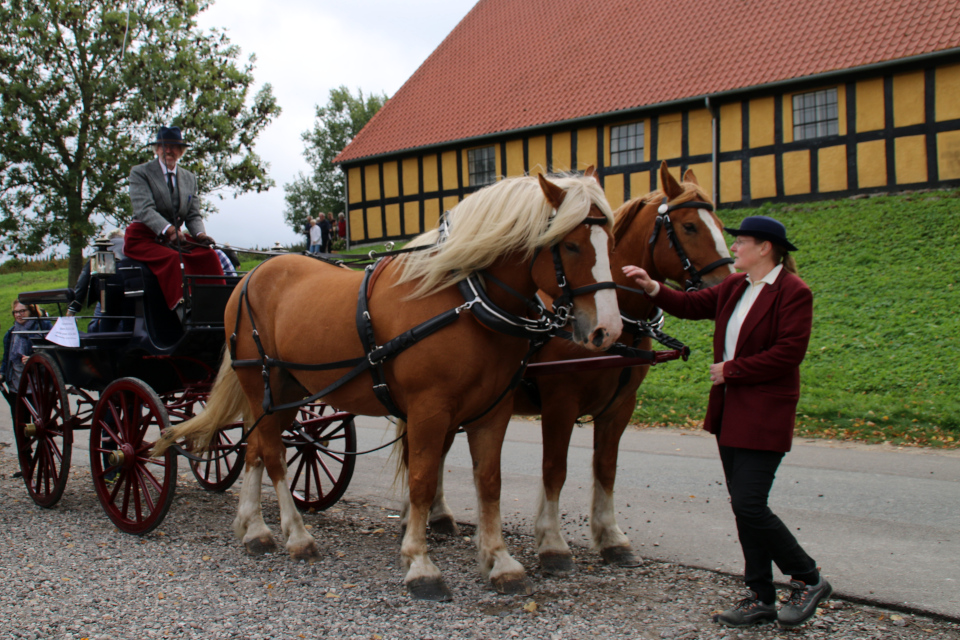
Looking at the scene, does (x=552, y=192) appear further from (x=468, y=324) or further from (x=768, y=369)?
(x=768, y=369)

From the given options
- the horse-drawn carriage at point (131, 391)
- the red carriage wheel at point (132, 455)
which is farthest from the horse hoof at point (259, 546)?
the horse-drawn carriage at point (131, 391)

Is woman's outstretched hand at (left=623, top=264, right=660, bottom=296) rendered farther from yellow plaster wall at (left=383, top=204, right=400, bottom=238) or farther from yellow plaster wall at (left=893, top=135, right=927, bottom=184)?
yellow plaster wall at (left=383, top=204, right=400, bottom=238)

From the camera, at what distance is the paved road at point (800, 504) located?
3.95 metres

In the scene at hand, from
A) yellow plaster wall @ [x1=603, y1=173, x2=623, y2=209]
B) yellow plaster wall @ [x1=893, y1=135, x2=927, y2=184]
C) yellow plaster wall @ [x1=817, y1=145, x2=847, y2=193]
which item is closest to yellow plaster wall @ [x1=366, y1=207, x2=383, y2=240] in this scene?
yellow plaster wall @ [x1=603, y1=173, x2=623, y2=209]

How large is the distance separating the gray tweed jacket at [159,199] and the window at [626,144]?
49.4ft

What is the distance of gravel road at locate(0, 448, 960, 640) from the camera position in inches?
128

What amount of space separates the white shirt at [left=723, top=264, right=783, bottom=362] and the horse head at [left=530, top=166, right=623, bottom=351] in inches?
19.7

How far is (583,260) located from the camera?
3391mm

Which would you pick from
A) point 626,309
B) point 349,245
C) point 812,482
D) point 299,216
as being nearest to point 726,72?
point 349,245

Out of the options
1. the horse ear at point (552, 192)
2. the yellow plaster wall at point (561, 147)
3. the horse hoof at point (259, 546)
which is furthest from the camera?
the yellow plaster wall at point (561, 147)

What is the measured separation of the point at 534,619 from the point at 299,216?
46.3 meters

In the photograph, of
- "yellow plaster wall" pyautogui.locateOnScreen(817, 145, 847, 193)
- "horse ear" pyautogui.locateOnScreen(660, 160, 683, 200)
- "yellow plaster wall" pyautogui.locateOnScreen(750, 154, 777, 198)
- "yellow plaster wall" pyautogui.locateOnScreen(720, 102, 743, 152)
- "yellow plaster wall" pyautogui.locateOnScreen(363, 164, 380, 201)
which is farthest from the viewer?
"yellow plaster wall" pyautogui.locateOnScreen(363, 164, 380, 201)

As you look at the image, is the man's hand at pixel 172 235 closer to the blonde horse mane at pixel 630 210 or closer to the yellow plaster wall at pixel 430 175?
the blonde horse mane at pixel 630 210

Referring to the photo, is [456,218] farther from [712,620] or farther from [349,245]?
[349,245]
